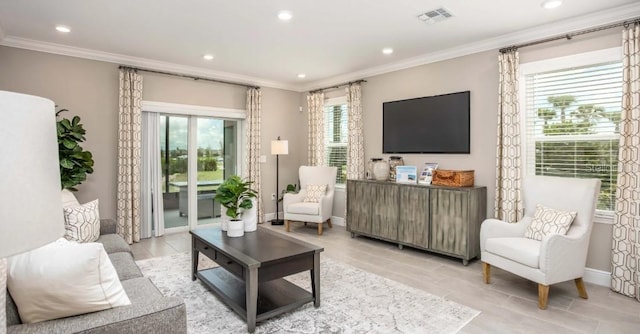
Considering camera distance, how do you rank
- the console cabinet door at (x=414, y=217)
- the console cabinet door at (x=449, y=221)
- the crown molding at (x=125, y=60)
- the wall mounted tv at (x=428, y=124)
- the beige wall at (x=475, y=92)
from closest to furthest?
the beige wall at (x=475, y=92), the console cabinet door at (x=449, y=221), the crown molding at (x=125, y=60), the console cabinet door at (x=414, y=217), the wall mounted tv at (x=428, y=124)

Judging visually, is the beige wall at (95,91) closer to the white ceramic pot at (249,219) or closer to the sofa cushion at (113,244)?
the sofa cushion at (113,244)

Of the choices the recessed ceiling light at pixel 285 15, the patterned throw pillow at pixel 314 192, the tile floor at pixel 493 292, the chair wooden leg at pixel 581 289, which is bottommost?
the tile floor at pixel 493 292

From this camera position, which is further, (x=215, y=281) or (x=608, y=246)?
(x=608, y=246)

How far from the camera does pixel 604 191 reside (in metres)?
3.62

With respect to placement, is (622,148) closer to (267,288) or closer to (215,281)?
(267,288)

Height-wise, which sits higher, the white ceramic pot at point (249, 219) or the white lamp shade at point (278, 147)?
the white lamp shade at point (278, 147)

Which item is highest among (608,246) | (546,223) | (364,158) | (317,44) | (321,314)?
(317,44)

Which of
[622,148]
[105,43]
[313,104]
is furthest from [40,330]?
[313,104]

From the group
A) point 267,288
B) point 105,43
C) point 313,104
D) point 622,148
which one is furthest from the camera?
point 313,104

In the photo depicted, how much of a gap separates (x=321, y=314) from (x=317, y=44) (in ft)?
10.7

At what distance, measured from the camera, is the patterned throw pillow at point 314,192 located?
6012mm

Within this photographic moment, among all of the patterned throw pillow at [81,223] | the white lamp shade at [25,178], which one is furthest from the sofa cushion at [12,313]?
the patterned throw pillow at [81,223]

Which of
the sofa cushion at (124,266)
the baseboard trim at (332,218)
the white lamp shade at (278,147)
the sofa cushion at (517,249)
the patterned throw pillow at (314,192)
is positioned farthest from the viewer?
the baseboard trim at (332,218)

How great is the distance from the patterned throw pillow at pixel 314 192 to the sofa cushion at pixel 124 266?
132 inches
